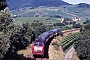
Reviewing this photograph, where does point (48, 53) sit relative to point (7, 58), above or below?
below

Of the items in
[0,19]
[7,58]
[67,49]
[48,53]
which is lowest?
[67,49]

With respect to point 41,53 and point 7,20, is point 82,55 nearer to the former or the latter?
point 41,53

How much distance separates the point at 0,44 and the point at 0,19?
5.69 meters

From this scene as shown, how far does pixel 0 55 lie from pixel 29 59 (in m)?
15.4

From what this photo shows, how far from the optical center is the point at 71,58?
236ft

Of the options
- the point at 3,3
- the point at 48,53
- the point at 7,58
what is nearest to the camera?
the point at 7,58

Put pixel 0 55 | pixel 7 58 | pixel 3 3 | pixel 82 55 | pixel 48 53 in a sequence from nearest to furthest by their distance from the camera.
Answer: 1. pixel 0 55
2. pixel 7 58
3. pixel 3 3
4. pixel 48 53
5. pixel 82 55

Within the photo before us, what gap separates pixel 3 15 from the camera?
41625mm

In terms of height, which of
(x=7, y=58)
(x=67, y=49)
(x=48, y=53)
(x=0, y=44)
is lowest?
(x=67, y=49)

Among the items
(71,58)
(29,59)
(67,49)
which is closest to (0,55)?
(29,59)

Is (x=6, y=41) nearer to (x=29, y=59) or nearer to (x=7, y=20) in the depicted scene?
(x=7, y=20)

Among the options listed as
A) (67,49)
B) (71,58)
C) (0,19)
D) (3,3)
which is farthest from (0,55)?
(67,49)

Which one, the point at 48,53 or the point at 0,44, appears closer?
the point at 0,44

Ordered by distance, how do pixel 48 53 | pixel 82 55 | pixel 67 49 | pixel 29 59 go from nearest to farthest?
pixel 29 59 < pixel 48 53 < pixel 82 55 < pixel 67 49
